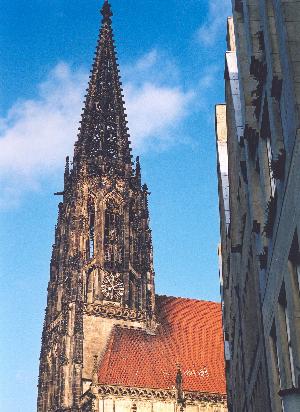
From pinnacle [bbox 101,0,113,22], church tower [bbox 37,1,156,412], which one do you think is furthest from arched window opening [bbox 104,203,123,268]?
pinnacle [bbox 101,0,113,22]

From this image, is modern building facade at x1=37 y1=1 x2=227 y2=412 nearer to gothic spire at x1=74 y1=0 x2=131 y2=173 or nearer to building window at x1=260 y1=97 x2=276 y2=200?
gothic spire at x1=74 y1=0 x2=131 y2=173

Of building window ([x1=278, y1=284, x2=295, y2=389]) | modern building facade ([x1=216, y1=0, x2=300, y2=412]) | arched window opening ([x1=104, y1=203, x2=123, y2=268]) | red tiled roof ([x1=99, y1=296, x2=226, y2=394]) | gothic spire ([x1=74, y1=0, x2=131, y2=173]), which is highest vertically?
gothic spire ([x1=74, y1=0, x2=131, y2=173])

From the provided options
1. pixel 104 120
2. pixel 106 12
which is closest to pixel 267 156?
pixel 104 120

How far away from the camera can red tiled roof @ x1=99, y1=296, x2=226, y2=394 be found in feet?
122

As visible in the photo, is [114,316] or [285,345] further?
[114,316]

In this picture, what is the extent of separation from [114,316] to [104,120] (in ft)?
55.0

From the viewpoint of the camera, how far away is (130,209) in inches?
1730

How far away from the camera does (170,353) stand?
4000cm

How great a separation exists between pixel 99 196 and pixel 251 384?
2882 centimetres

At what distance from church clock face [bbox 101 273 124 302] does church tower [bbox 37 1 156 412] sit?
0.08 ft

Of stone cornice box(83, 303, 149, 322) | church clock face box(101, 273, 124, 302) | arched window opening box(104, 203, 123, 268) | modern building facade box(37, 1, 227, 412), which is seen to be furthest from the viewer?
arched window opening box(104, 203, 123, 268)

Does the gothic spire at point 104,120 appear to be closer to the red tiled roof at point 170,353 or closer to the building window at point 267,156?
the red tiled roof at point 170,353

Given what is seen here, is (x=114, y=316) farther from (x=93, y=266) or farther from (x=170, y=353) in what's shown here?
(x=170, y=353)

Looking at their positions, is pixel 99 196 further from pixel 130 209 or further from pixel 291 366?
pixel 291 366
